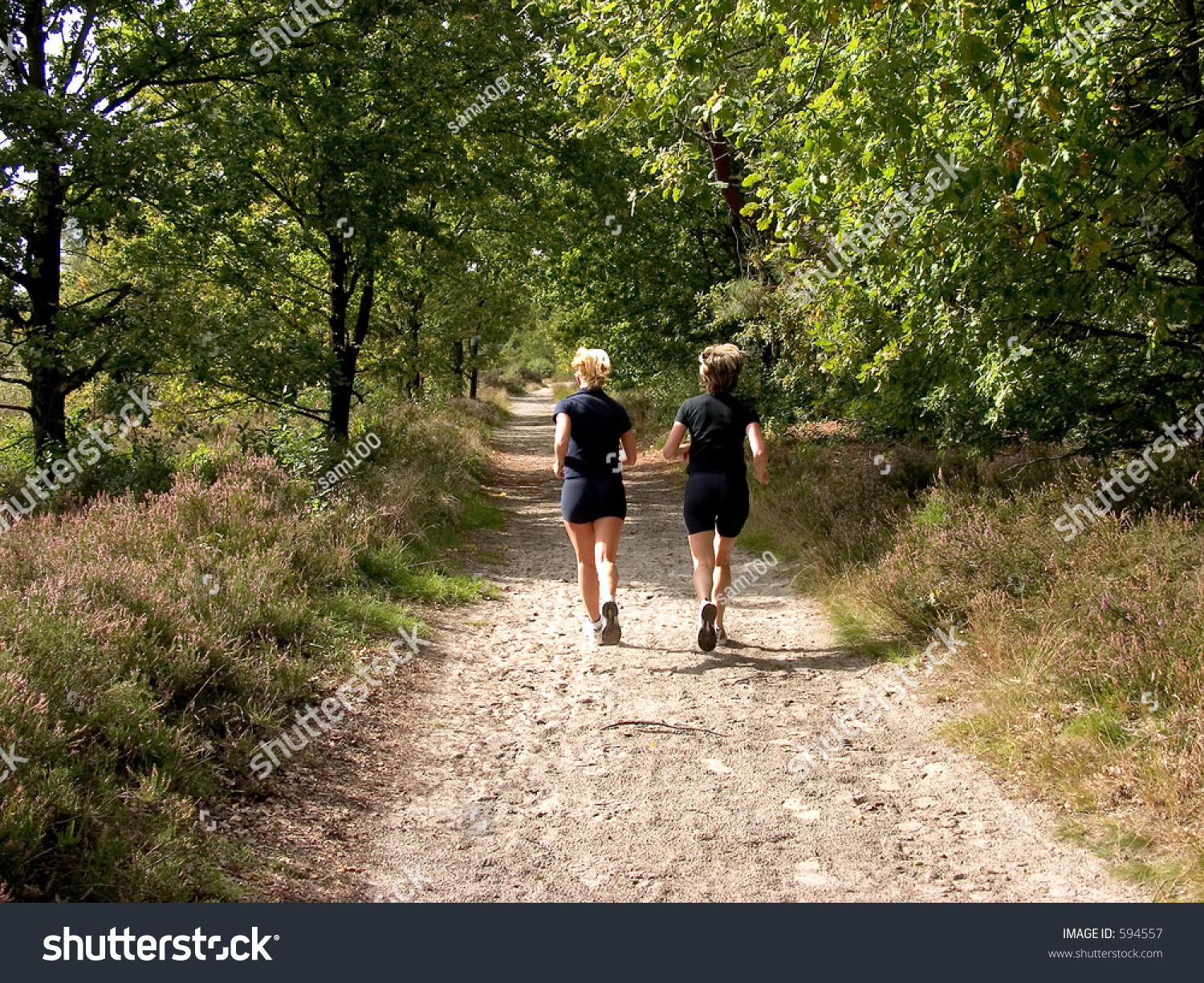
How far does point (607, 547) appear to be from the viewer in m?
7.19

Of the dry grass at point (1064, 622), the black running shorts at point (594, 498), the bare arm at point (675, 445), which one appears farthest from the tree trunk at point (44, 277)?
the dry grass at point (1064, 622)

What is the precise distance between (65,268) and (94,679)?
31.8 feet

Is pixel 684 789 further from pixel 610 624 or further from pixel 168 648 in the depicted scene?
pixel 168 648

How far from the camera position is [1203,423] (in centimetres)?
770

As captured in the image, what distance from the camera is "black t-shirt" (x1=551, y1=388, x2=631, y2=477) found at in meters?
7.01

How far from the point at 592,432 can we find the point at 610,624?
4.83ft

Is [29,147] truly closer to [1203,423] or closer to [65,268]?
[65,268]

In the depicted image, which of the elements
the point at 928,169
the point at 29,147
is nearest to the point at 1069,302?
the point at 928,169

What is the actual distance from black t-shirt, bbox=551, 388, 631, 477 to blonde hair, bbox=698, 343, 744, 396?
26.9 inches

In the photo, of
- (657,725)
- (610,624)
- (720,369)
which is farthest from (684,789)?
(720,369)

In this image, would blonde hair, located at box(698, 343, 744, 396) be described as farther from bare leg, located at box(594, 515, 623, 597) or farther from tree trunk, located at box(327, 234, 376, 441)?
tree trunk, located at box(327, 234, 376, 441)

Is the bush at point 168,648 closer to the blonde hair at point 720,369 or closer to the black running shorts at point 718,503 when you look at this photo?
the black running shorts at point 718,503

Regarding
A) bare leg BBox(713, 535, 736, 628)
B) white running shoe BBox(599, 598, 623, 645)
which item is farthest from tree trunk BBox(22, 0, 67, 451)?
bare leg BBox(713, 535, 736, 628)

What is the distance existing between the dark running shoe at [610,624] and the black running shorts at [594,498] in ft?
2.19
